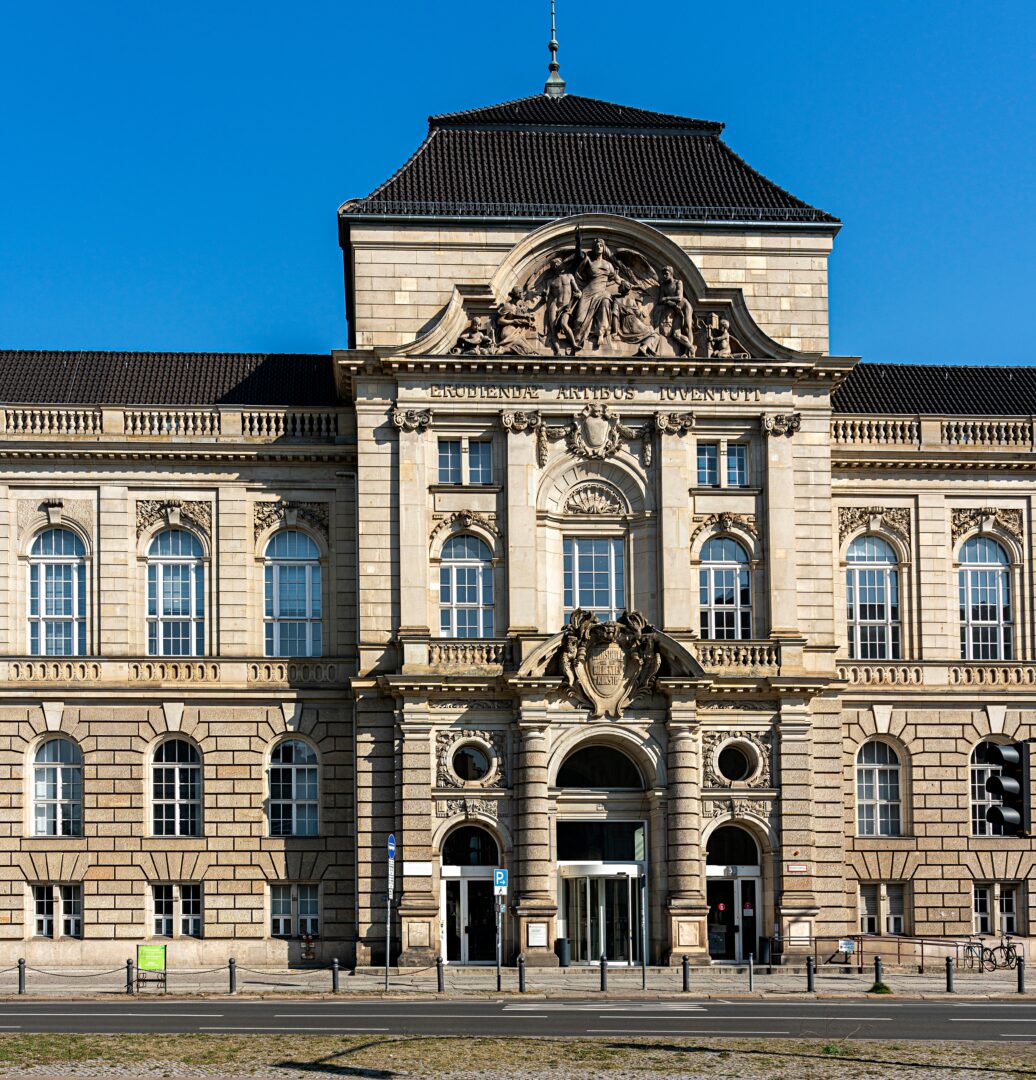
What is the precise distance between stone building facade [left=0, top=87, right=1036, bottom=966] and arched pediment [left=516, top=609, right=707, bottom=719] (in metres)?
0.12

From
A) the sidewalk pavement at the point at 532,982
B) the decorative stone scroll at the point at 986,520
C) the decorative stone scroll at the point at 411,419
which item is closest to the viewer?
the sidewalk pavement at the point at 532,982

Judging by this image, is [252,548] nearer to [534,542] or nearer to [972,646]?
[534,542]

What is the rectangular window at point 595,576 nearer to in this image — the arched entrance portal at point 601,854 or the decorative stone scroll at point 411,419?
the arched entrance portal at point 601,854

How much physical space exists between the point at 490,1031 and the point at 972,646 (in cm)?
2874

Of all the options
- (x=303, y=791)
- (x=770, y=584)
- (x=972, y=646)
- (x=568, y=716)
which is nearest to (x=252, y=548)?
(x=303, y=791)

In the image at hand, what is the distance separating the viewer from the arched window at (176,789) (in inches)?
2375

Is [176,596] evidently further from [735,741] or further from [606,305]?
[735,741]

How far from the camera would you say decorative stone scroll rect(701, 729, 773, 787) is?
57938 mm

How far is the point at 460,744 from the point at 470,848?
2972 millimetres

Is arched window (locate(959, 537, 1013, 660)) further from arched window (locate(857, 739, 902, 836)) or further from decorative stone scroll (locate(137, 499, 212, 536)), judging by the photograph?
decorative stone scroll (locate(137, 499, 212, 536))

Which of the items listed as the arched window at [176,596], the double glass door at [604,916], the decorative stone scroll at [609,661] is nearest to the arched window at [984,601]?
the decorative stone scroll at [609,661]

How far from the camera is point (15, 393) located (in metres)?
63.2

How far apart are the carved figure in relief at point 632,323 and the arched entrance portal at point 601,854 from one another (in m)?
11.7

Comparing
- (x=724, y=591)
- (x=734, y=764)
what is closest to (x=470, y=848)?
(x=734, y=764)
